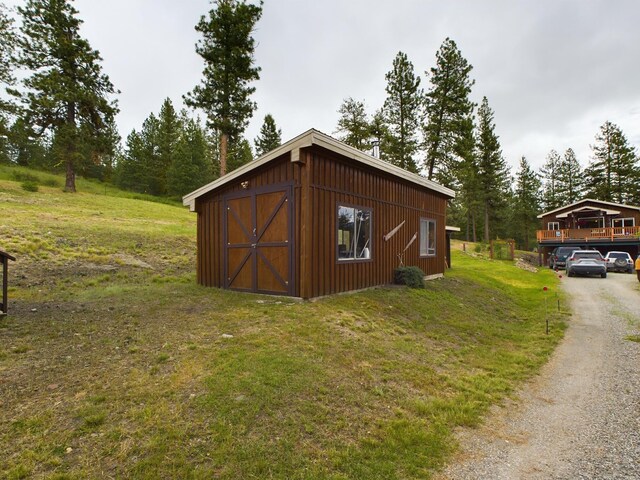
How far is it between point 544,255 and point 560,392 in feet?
104

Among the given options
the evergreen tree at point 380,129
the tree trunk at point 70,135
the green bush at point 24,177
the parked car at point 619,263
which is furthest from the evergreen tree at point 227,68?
the parked car at point 619,263

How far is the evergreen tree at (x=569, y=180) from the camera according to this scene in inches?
1725

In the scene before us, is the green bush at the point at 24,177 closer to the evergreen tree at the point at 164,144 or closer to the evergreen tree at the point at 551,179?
the evergreen tree at the point at 164,144

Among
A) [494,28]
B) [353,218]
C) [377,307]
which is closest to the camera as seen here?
[377,307]

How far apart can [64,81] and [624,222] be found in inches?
1772

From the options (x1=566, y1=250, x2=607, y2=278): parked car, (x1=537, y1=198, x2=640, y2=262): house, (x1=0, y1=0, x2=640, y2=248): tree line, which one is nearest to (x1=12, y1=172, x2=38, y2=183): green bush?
(x1=0, y1=0, x2=640, y2=248): tree line

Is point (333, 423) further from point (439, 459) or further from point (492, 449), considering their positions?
point (492, 449)

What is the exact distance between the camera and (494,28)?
40.7ft

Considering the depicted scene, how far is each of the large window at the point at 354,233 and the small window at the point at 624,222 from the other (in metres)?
30.3

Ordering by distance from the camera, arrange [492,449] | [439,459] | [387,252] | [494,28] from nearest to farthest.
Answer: [439,459] → [492,449] → [387,252] → [494,28]

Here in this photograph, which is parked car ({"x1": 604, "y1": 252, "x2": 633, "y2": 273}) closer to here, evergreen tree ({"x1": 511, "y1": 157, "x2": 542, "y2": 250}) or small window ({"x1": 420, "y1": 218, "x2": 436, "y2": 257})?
small window ({"x1": 420, "y1": 218, "x2": 436, "y2": 257})

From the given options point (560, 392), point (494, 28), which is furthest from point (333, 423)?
point (494, 28)

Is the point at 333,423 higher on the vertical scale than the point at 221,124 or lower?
lower

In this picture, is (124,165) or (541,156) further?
(541,156)
